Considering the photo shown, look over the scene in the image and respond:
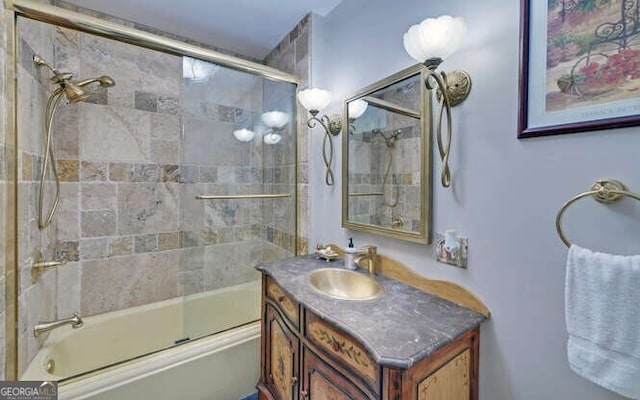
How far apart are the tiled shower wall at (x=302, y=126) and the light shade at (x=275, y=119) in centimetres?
17

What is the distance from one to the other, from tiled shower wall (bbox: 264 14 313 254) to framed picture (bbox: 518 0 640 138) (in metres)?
1.29

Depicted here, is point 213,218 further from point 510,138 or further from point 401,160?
point 510,138

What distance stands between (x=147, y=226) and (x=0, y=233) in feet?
3.20

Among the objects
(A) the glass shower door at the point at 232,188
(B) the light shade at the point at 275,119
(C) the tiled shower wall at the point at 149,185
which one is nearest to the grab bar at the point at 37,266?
(C) the tiled shower wall at the point at 149,185

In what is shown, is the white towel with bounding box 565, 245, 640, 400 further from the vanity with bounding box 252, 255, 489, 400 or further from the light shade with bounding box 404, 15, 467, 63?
the light shade with bounding box 404, 15, 467, 63

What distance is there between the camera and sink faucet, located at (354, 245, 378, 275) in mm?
1403

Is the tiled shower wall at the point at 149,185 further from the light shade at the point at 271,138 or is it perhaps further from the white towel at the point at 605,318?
the white towel at the point at 605,318

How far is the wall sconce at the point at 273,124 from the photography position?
6.95 ft

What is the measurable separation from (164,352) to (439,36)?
2.00m

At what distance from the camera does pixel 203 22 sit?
1962 millimetres

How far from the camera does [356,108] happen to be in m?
1.57

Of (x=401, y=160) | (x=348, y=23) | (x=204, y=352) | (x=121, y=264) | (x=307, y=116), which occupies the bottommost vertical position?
(x=204, y=352)

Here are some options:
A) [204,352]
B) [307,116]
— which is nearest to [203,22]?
[307,116]

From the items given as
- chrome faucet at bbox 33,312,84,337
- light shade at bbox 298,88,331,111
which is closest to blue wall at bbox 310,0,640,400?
light shade at bbox 298,88,331,111
